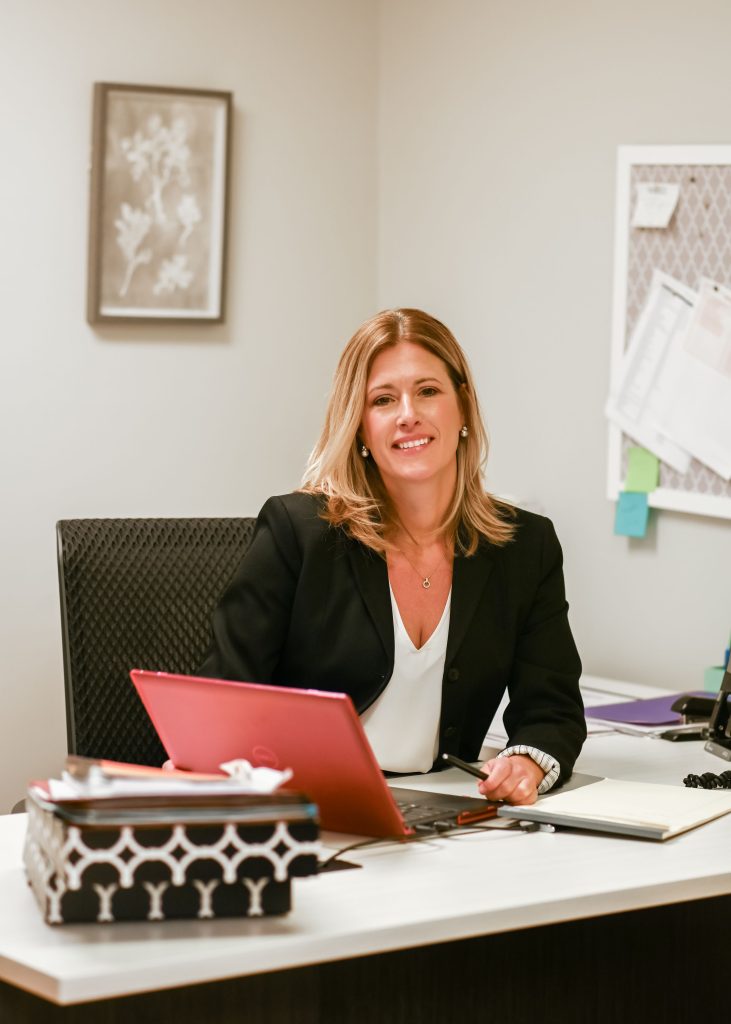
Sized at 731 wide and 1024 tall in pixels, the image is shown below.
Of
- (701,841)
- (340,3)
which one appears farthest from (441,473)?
(340,3)

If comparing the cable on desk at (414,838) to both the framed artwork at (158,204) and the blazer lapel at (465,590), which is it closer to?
the blazer lapel at (465,590)

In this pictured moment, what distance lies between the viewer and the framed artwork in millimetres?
3285

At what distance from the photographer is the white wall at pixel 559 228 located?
2.76m

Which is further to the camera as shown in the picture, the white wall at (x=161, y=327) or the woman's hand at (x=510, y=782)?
the white wall at (x=161, y=327)

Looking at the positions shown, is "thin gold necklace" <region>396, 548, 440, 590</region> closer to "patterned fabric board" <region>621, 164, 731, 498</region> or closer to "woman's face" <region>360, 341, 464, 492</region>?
"woman's face" <region>360, 341, 464, 492</region>

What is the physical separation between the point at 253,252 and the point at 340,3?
689mm

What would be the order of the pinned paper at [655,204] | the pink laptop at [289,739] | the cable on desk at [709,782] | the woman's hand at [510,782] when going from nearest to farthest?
the pink laptop at [289,739]
the woman's hand at [510,782]
the cable on desk at [709,782]
the pinned paper at [655,204]

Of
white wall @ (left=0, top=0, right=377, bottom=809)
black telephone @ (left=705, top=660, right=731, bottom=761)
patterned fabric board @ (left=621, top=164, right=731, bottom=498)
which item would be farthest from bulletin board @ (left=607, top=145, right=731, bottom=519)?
white wall @ (left=0, top=0, right=377, bottom=809)

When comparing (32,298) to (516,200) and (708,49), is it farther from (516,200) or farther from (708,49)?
(708,49)

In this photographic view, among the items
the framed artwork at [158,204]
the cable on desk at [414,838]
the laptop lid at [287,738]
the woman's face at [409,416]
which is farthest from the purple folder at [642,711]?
the framed artwork at [158,204]

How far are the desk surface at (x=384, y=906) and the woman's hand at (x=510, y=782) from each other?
0.11 metres

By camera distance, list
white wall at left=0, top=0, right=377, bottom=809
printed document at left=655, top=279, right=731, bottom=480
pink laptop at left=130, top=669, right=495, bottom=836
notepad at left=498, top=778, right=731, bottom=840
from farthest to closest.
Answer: white wall at left=0, top=0, right=377, bottom=809
printed document at left=655, top=279, right=731, bottom=480
notepad at left=498, top=778, right=731, bottom=840
pink laptop at left=130, top=669, right=495, bottom=836

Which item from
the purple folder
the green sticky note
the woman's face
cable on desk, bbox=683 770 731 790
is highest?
the woman's face

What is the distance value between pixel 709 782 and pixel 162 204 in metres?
2.06
